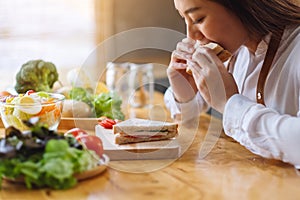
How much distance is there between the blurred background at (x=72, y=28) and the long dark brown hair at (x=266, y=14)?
170cm

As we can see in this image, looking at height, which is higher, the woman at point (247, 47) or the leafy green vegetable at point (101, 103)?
the woman at point (247, 47)

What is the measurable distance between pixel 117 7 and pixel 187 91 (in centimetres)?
162

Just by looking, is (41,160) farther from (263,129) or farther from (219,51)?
(219,51)

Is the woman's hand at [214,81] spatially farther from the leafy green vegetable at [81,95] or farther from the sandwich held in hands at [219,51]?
the leafy green vegetable at [81,95]

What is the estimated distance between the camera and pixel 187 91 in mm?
1991

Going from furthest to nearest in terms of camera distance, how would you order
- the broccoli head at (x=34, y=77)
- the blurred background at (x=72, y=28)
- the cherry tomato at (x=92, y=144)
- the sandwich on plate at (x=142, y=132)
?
the blurred background at (x=72, y=28) → the broccoli head at (x=34, y=77) → the sandwich on plate at (x=142, y=132) → the cherry tomato at (x=92, y=144)

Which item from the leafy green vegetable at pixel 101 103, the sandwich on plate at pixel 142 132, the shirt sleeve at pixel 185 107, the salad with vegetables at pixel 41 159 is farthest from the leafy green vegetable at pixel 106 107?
the salad with vegetables at pixel 41 159

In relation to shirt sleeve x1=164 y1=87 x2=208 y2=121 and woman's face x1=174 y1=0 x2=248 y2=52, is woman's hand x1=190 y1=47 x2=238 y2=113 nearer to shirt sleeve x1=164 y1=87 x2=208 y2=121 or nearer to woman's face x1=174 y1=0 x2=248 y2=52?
woman's face x1=174 y1=0 x2=248 y2=52

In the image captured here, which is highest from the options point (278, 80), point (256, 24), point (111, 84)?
point (256, 24)

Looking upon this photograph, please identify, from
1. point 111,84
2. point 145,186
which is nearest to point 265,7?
point 145,186

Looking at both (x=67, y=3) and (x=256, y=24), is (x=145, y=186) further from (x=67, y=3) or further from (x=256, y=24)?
(x=67, y=3)

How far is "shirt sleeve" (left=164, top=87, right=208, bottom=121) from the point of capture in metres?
2.00

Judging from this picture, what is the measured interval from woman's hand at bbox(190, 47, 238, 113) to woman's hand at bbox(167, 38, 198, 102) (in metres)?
0.11

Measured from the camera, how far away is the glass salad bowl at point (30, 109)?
156 centimetres
